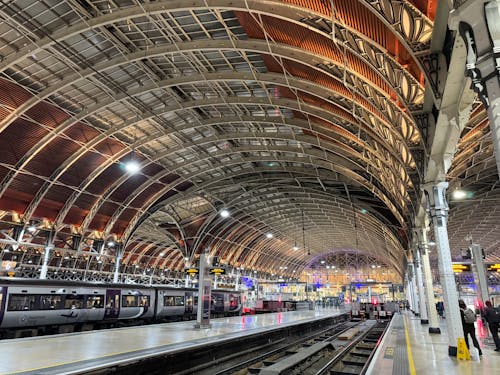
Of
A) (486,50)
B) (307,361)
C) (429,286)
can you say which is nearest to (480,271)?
(429,286)

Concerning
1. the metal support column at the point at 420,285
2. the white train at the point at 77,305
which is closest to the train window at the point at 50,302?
the white train at the point at 77,305

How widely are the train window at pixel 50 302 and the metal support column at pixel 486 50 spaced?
2033cm

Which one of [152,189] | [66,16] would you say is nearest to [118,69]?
[66,16]

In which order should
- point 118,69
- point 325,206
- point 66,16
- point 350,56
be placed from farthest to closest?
point 325,206 → point 118,69 → point 66,16 → point 350,56

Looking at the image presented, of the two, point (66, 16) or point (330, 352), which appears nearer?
point (66, 16)

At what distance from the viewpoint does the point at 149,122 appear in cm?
2473

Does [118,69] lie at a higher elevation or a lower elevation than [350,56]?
higher

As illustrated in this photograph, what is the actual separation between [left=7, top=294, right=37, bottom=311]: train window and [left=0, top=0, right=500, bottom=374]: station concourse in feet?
0.17

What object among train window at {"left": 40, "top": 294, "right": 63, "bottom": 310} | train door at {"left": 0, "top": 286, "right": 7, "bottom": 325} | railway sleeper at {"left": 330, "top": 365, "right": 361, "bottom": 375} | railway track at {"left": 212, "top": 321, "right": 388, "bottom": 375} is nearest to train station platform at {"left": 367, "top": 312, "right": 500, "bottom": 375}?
railway track at {"left": 212, "top": 321, "right": 388, "bottom": 375}

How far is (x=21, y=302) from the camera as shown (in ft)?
56.3

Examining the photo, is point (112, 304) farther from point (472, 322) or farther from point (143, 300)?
point (472, 322)

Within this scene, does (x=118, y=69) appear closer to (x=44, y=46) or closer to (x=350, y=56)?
(x=44, y=46)

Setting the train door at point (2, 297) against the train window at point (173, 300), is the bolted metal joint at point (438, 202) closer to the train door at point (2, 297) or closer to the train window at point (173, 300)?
the train door at point (2, 297)

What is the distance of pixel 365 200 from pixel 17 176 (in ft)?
98.1
